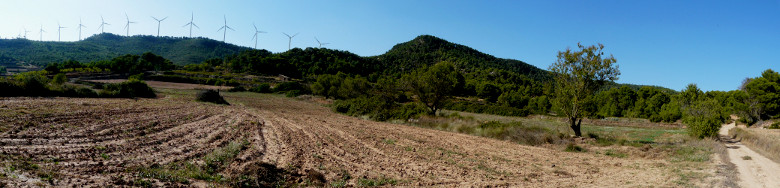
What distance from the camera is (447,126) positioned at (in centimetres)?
2873

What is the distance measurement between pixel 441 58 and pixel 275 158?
152m

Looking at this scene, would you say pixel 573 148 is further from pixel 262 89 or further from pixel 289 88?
pixel 289 88

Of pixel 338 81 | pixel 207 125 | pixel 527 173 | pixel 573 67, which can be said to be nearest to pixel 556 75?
pixel 573 67

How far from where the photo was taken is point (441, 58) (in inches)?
6353

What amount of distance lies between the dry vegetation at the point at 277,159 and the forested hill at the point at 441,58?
128516mm

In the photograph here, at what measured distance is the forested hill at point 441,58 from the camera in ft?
509

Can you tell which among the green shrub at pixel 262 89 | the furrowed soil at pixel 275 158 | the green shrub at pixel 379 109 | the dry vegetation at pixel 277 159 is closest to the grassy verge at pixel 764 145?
the dry vegetation at pixel 277 159

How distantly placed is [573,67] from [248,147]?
19.5 metres

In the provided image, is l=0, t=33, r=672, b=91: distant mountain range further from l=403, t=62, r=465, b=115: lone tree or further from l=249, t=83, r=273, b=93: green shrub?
l=403, t=62, r=465, b=115: lone tree

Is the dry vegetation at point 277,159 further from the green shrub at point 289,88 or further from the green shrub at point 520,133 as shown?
the green shrub at point 289,88

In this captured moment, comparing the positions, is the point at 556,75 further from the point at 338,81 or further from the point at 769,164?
the point at 338,81

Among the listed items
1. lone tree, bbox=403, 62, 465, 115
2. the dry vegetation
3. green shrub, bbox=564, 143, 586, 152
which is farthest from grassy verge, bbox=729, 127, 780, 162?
lone tree, bbox=403, 62, 465, 115

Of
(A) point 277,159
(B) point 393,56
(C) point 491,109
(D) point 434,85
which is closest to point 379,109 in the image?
(D) point 434,85

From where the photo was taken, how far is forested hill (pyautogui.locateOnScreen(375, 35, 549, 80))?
155 m
